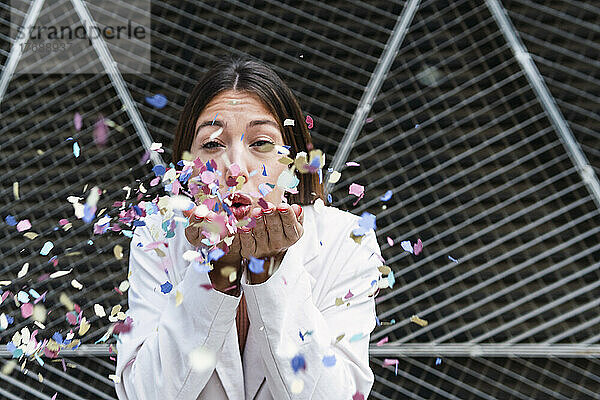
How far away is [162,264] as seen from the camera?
0.94 m

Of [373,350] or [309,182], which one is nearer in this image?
[309,182]

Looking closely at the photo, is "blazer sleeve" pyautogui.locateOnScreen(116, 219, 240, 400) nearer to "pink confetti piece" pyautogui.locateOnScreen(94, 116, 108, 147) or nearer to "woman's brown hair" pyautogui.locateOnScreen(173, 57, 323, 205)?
"woman's brown hair" pyautogui.locateOnScreen(173, 57, 323, 205)

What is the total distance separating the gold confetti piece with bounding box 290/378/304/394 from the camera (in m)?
0.77

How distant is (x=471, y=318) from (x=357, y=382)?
1251mm

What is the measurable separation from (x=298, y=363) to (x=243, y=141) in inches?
12.0

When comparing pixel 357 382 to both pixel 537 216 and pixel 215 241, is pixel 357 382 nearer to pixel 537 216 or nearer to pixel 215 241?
pixel 215 241

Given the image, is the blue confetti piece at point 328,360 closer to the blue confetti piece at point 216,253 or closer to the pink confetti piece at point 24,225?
the blue confetti piece at point 216,253

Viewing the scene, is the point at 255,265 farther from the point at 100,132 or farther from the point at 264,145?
the point at 100,132

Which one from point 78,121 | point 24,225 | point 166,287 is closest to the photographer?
point 166,287

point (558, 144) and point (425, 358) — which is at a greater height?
point (558, 144)

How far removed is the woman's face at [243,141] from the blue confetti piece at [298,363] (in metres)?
0.20

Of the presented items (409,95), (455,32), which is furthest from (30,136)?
(455,32)

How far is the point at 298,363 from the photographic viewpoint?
770 millimetres

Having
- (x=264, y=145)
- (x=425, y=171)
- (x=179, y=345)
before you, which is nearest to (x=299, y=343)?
(x=179, y=345)
